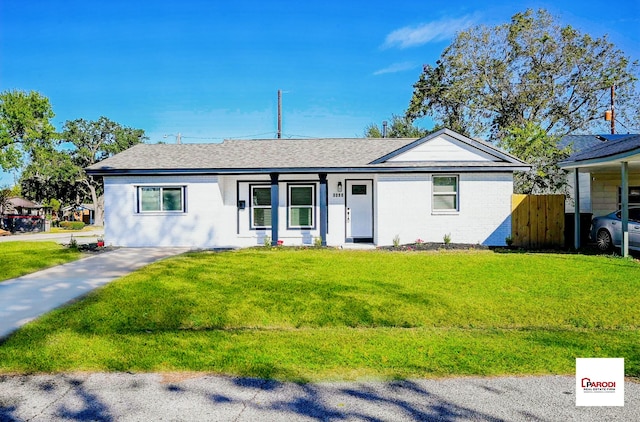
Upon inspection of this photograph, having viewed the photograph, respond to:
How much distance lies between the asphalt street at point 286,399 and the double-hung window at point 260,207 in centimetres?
1179

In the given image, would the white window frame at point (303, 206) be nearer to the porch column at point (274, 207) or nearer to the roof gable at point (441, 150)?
the porch column at point (274, 207)

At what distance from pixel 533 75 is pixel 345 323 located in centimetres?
2876

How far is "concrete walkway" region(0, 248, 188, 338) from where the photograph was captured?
6688 millimetres

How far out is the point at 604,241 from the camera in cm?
1334

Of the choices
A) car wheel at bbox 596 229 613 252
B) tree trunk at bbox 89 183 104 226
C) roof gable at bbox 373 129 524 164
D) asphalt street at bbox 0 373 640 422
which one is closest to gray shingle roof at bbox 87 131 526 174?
roof gable at bbox 373 129 524 164

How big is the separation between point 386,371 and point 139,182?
13722 millimetres

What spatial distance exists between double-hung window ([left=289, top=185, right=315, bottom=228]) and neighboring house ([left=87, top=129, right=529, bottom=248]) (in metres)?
0.04

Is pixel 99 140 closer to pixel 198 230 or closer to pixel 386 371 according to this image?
pixel 198 230

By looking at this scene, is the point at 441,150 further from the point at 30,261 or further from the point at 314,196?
the point at 30,261

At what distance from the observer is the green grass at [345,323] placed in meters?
4.54

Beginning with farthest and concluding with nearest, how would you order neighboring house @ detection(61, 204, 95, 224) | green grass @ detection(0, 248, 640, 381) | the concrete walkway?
1. neighboring house @ detection(61, 204, 95, 224)
2. the concrete walkway
3. green grass @ detection(0, 248, 640, 381)

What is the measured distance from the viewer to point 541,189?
75.9 ft

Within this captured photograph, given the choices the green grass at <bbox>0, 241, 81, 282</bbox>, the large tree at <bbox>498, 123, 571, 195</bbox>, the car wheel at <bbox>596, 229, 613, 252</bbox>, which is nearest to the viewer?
the green grass at <bbox>0, 241, 81, 282</bbox>

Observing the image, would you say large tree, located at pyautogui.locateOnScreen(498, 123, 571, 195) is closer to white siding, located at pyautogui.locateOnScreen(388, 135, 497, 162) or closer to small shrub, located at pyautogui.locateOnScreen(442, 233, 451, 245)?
white siding, located at pyautogui.locateOnScreen(388, 135, 497, 162)
